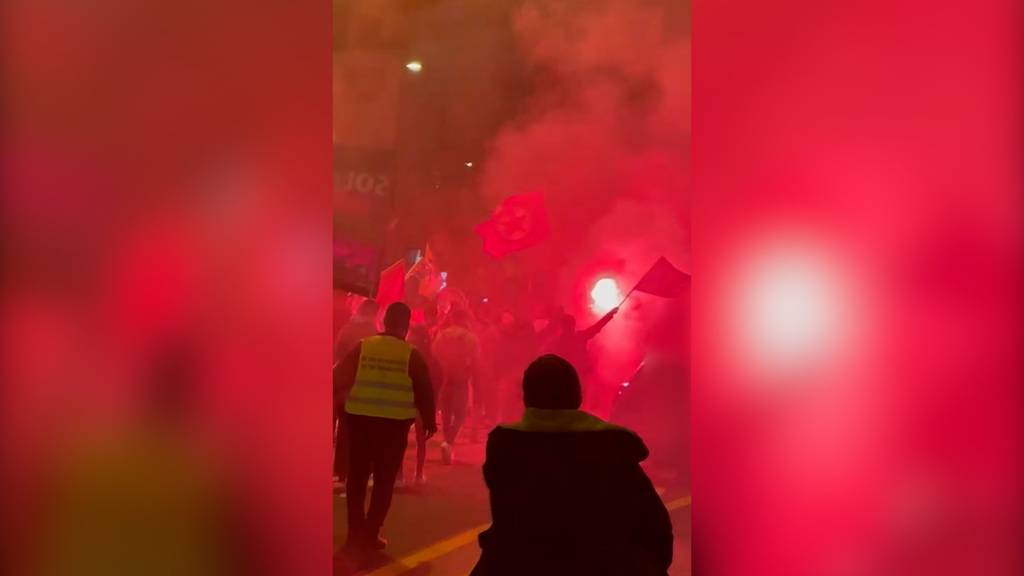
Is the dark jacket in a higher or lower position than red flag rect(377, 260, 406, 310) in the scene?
lower

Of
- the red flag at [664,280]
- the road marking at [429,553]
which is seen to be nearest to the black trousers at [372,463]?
the road marking at [429,553]

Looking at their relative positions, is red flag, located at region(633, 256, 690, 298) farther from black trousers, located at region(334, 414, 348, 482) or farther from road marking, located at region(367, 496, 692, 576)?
black trousers, located at region(334, 414, 348, 482)

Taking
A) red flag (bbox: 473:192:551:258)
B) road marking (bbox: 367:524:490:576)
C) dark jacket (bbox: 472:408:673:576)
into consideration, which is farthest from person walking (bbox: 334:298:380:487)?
dark jacket (bbox: 472:408:673:576)

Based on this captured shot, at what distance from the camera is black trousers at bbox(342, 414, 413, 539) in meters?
2.56

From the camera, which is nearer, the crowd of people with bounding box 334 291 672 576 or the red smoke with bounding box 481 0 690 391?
the crowd of people with bounding box 334 291 672 576

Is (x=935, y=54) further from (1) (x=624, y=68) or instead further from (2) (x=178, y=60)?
(2) (x=178, y=60)

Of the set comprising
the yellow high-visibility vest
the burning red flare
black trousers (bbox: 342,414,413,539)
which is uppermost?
the burning red flare

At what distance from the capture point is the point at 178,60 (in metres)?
2.35

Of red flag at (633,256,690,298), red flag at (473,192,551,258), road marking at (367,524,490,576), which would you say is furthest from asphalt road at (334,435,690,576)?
red flag at (633,256,690,298)

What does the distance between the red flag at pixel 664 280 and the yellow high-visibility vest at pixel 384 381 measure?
0.82 metres

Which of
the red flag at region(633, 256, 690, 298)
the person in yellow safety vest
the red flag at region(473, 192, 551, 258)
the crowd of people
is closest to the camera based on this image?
the crowd of people

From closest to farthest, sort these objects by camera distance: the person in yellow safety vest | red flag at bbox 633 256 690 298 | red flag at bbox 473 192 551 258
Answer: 1. red flag at bbox 633 256 690 298
2. red flag at bbox 473 192 551 258
3. the person in yellow safety vest

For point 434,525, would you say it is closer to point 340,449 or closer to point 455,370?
point 340,449

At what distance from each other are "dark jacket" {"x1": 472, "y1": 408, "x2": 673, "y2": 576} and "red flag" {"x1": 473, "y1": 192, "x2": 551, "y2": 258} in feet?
2.36
